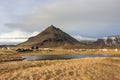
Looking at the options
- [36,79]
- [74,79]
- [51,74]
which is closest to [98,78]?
[74,79]

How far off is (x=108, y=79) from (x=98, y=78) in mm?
1353

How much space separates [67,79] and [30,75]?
5.17 metres

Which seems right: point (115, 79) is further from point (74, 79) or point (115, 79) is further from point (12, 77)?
point (12, 77)

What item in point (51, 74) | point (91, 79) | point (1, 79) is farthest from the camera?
point (51, 74)

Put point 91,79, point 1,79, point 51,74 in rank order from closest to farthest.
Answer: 1. point 1,79
2. point 91,79
3. point 51,74

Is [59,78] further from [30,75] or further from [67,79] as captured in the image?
[30,75]

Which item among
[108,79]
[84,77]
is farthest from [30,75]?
[108,79]

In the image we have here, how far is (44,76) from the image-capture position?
33344mm

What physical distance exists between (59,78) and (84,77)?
12.4 feet

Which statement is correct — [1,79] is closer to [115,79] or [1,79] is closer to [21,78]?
[21,78]

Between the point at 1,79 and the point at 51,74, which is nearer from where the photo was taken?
the point at 1,79

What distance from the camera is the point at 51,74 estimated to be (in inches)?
1389

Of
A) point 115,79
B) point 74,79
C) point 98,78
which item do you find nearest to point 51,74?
point 74,79

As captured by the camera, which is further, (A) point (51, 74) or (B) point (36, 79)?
(A) point (51, 74)
